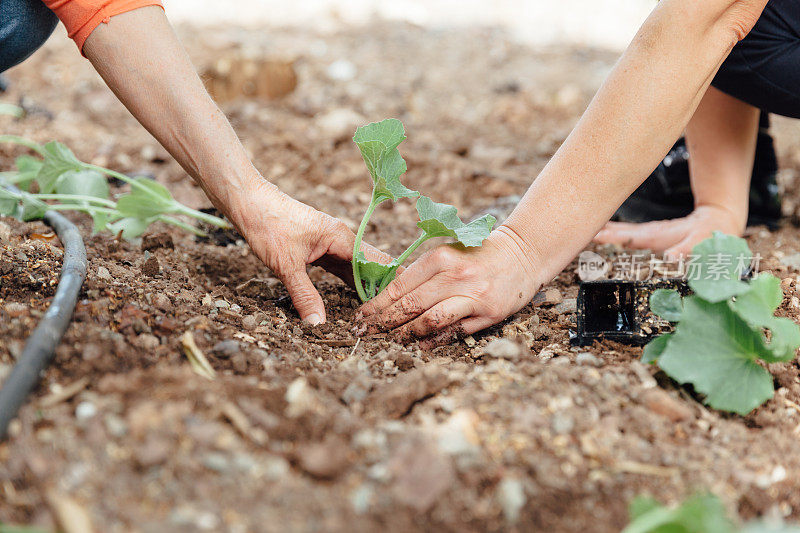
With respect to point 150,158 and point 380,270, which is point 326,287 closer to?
point 380,270

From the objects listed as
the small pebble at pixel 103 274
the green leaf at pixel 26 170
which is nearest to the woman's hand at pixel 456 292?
the small pebble at pixel 103 274

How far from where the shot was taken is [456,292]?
4.57 feet

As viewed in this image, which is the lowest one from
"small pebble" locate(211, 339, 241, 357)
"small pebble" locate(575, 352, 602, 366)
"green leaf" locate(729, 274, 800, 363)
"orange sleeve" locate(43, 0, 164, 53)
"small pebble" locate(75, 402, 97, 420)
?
"small pebble" locate(211, 339, 241, 357)

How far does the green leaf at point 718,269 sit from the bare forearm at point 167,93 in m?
0.93

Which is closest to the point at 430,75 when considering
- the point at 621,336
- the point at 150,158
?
the point at 150,158

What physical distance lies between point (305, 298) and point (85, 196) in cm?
83

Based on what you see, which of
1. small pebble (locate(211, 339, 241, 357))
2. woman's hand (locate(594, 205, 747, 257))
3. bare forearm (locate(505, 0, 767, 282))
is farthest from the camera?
woman's hand (locate(594, 205, 747, 257))

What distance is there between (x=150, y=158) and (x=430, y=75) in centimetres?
198

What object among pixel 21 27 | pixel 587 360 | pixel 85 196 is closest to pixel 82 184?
pixel 85 196

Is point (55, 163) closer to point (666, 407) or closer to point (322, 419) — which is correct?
point (322, 419)

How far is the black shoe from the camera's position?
2340mm

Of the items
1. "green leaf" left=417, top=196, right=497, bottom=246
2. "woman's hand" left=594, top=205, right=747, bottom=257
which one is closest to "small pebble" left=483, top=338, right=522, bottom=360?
"green leaf" left=417, top=196, right=497, bottom=246

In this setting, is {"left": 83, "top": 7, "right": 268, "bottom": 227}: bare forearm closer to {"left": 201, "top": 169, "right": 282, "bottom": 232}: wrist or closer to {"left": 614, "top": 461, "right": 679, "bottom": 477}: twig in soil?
{"left": 201, "top": 169, "right": 282, "bottom": 232}: wrist

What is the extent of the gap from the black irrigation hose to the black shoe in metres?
1.82
